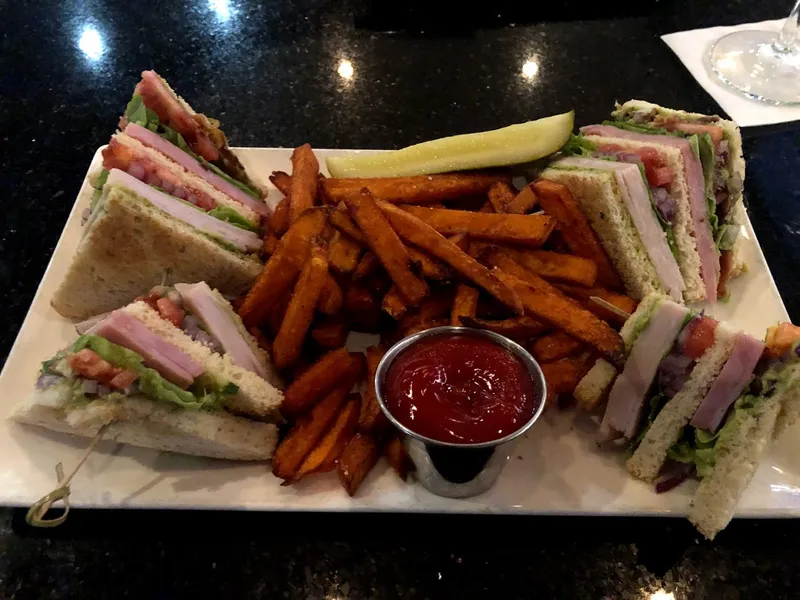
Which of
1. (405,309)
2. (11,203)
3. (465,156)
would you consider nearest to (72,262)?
(11,203)

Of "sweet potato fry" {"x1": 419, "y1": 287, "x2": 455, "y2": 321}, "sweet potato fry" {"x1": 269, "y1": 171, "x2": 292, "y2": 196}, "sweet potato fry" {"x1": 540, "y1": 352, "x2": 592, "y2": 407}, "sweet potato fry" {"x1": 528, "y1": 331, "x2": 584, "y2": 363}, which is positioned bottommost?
"sweet potato fry" {"x1": 540, "y1": 352, "x2": 592, "y2": 407}

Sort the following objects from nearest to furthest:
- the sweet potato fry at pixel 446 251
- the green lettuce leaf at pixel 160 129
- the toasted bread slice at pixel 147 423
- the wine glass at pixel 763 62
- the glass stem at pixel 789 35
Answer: the toasted bread slice at pixel 147 423 < the sweet potato fry at pixel 446 251 < the green lettuce leaf at pixel 160 129 < the wine glass at pixel 763 62 < the glass stem at pixel 789 35

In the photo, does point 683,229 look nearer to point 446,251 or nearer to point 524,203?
point 524,203

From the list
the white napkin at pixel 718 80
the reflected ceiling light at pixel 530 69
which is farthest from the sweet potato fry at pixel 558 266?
the reflected ceiling light at pixel 530 69

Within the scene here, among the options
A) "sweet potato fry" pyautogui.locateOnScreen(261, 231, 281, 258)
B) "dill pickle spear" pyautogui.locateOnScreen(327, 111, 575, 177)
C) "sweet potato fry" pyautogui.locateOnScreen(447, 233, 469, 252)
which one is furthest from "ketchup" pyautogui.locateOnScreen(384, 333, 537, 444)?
"dill pickle spear" pyautogui.locateOnScreen(327, 111, 575, 177)

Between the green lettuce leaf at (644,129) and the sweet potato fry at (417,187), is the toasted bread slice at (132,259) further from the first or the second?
the green lettuce leaf at (644,129)

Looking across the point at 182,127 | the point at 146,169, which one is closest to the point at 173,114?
the point at 182,127

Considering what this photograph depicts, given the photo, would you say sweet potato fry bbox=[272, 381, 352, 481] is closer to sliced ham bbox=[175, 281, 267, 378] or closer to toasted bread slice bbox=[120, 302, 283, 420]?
toasted bread slice bbox=[120, 302, 283, 420]
